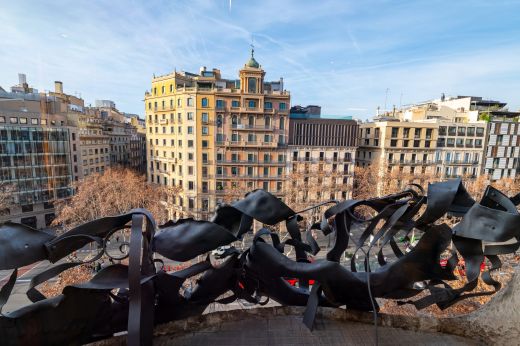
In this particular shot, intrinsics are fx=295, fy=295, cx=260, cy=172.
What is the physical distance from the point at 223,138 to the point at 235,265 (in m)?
28.6

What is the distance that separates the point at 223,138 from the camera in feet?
103

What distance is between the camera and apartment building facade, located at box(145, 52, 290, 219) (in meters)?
30.9

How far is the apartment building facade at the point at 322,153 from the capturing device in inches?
1264

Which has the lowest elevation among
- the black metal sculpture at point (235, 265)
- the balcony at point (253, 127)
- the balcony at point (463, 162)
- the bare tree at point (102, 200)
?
the bare tree at point (102, 200)

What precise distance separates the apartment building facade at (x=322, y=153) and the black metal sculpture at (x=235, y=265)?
28.2 m

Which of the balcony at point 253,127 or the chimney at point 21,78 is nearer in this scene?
the balcony at point 253,127

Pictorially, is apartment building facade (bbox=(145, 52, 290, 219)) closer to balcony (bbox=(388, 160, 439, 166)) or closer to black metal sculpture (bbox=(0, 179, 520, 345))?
balcony (bbox=(388, 160, 439, 166))

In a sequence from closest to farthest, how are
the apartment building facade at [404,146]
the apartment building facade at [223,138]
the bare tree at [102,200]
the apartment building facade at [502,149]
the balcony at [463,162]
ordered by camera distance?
the bare tree at [102,200] < the apartment building facade at [223,138] < the apartment building facade at [404,146] < the balcony at [463,162] < the apartment building facade at [502,149]

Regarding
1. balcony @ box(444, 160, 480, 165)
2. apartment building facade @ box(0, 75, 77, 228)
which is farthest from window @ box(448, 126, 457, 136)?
apartment building facade @ box(0, 75, 77, 228)

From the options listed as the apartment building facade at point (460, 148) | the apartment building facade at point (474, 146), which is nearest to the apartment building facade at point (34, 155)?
the apartment building facade at point (474, 146)

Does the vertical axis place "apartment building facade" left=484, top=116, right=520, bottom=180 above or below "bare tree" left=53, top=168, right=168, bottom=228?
above

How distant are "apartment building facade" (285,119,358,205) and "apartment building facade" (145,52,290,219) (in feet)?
4.54

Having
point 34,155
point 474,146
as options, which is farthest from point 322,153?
point 34,155

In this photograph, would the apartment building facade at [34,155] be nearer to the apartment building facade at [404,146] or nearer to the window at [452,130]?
the apartment building facade at [404,146]
